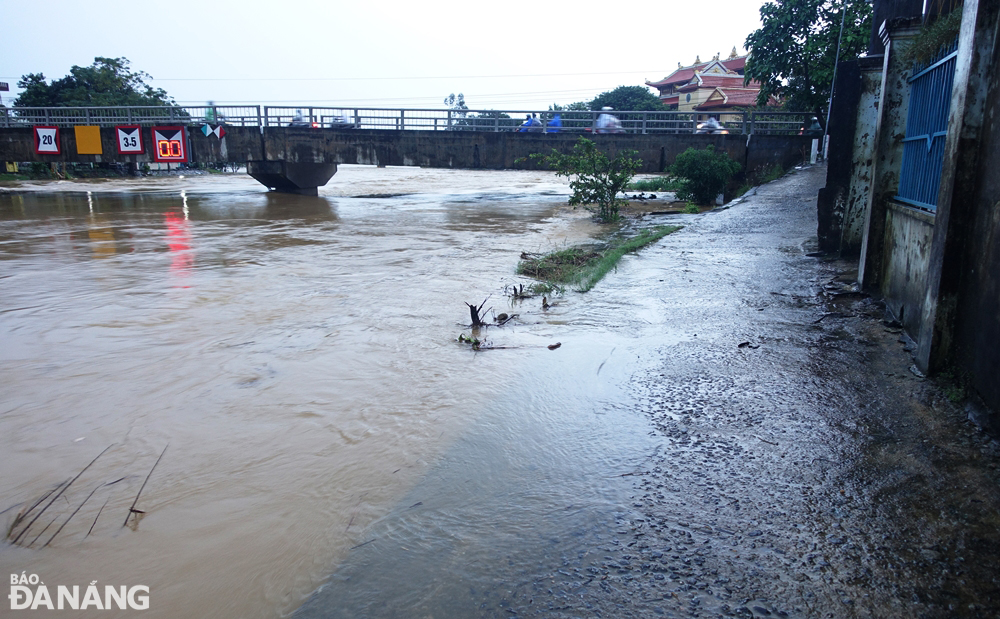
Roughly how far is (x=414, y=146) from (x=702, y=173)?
10.9 metres

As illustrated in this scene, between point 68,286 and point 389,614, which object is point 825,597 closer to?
point 389,614

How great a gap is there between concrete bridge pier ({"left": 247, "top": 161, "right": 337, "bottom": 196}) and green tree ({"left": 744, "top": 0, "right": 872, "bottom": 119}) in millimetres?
17518

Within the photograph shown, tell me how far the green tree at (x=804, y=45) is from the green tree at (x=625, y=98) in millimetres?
35960

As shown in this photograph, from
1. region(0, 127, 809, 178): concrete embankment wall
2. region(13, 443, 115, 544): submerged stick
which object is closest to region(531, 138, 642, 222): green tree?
region(0, 127, 809, 178): concrete embankment wall

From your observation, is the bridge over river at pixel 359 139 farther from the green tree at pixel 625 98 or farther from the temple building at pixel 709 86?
the green tree at pixel 625 98

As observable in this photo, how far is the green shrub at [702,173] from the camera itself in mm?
18953

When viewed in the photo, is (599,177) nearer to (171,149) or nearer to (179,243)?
(179,243)

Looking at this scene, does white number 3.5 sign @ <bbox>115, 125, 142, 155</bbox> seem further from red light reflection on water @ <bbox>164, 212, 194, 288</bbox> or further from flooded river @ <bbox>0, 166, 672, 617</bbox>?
flooded river @ <bbox>0, 166, 672, 617</bbox>

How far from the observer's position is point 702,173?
746 inches

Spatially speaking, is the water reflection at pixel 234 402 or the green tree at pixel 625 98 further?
the green tree at pixel 625 98

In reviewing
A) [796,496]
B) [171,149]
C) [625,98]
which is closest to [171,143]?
[171,149]

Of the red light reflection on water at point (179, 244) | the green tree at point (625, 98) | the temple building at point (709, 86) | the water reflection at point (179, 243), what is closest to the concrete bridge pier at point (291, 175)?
the water reflection at point (179, 243)

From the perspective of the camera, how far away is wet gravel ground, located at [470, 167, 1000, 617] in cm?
215

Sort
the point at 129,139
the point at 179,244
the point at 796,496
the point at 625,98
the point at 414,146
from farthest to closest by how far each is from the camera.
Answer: the point at 625,98
the point at 129,139
the point at 414,146
the point at 179,244
the point at 796,496
